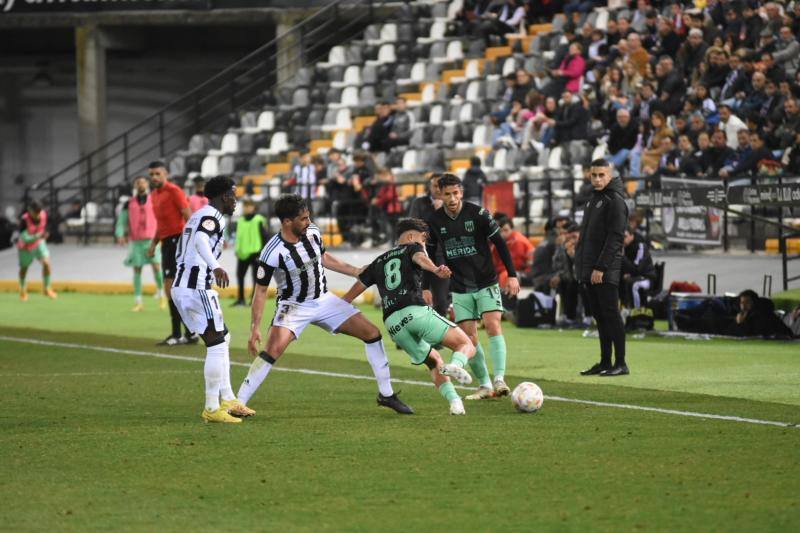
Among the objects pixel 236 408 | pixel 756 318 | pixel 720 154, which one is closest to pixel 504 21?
pixel 720 154

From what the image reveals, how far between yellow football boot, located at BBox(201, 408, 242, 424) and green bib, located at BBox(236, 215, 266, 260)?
1410 centimetres

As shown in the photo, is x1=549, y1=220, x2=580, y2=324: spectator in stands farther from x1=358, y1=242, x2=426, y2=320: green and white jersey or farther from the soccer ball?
x1=358, y1=242, x2=426, y2=320: green and white jersey

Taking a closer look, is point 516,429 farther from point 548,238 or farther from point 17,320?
point 17,320

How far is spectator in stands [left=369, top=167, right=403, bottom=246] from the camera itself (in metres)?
27.9

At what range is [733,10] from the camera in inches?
1034

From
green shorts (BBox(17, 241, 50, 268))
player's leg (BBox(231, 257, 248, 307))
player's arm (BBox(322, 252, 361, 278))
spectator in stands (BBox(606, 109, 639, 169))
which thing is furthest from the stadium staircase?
player's arm (BBox(322, 252, 361, 278))

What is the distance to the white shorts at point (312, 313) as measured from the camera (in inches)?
448

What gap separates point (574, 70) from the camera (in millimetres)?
28922

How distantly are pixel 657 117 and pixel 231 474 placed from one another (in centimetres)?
1759

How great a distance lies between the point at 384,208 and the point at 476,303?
15.4 meters

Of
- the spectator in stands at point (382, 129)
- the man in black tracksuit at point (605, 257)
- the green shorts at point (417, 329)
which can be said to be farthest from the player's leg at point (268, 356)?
the spectator in stands at point (382, 129)

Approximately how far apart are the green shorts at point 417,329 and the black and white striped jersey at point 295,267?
2.13 feet

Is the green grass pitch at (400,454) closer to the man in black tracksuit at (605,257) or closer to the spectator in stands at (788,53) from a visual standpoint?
the man in black tracksuit at (605,257)

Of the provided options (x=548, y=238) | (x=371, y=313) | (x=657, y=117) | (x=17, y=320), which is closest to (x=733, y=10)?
(x=657, y=117)
